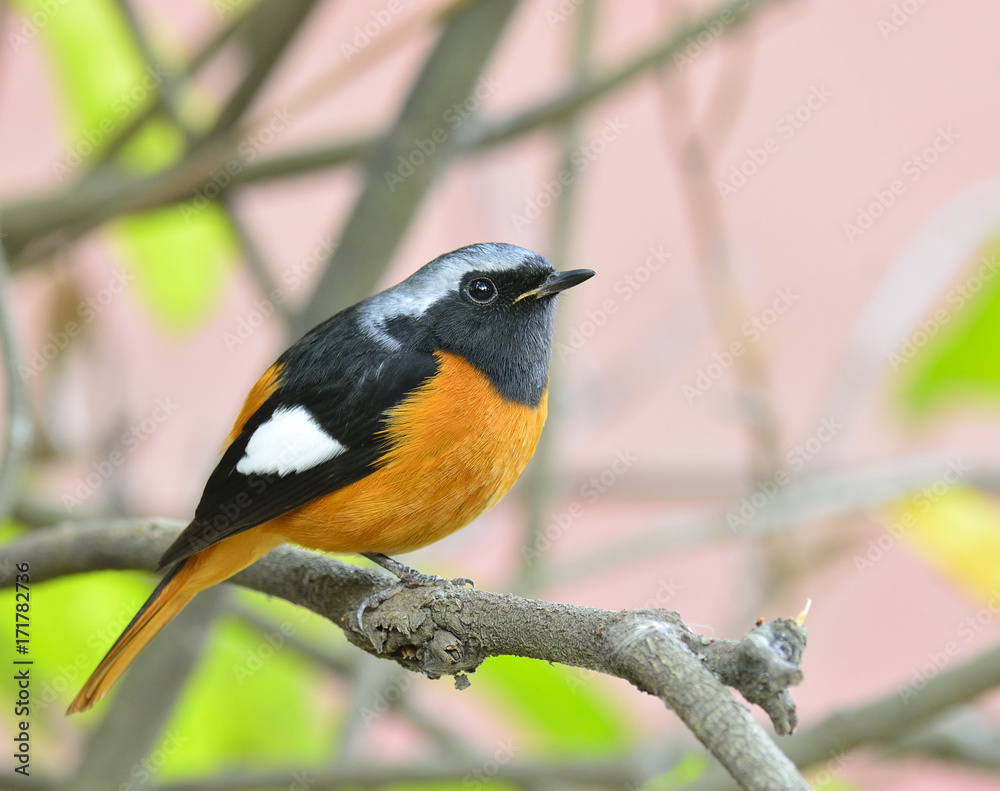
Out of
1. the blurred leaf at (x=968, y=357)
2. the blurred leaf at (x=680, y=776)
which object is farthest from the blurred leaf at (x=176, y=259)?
the blurred leaf at (x=968, y=357)

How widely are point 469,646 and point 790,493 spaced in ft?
6.56

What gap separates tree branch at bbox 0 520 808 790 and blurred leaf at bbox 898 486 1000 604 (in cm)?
151

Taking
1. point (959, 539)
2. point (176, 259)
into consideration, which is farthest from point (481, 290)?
point (959, 539)

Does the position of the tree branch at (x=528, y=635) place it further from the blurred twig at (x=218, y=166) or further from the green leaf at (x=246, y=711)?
the blurred twig at (x=218, y=166)

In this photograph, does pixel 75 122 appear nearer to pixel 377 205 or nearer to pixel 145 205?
pixel 145 205

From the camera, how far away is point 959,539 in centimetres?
273

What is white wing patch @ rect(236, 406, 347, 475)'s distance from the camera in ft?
7.36

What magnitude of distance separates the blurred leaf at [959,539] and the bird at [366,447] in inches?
45.1

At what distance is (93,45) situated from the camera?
10.1 ft

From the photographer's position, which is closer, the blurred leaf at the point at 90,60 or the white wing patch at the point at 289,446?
the white wing patch at the point at 289,446

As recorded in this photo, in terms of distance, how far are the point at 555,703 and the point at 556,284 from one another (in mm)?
1315

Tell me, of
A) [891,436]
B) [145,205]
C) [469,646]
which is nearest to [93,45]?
[145,205]

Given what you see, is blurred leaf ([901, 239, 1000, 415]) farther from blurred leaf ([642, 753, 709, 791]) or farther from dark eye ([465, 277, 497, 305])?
dark eye ([465, 277, 497, 305])

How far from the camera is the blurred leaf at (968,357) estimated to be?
2.96 metres
